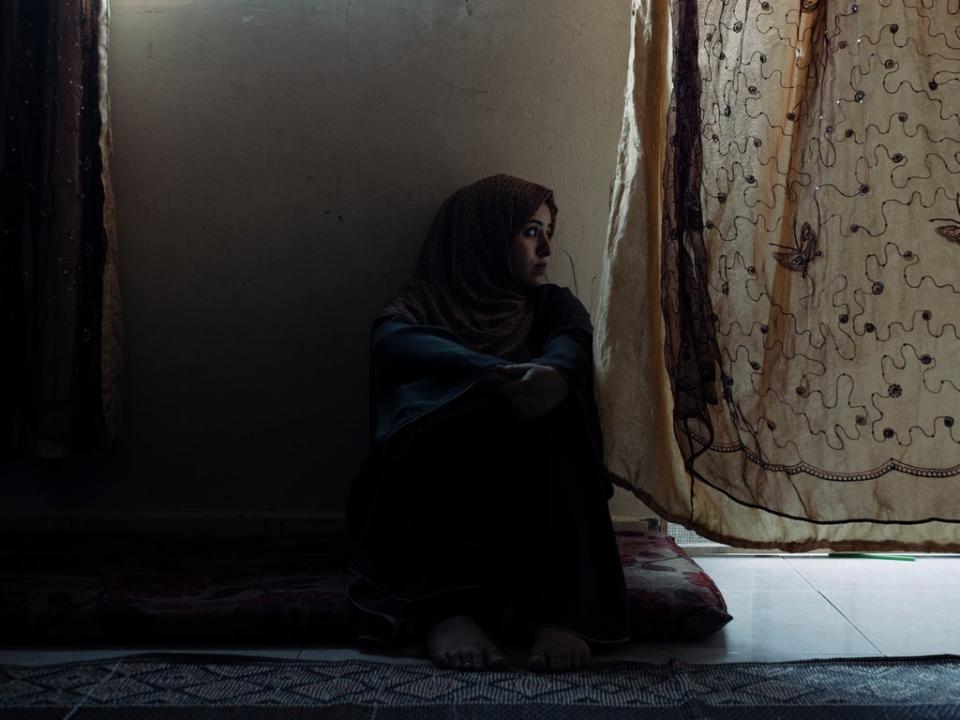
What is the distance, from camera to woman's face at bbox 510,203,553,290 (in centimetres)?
209

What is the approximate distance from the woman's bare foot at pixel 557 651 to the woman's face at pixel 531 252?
81 cm

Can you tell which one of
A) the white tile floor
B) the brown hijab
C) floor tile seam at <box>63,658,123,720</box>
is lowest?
the white tile floor

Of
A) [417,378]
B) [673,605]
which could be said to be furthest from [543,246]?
[673,605]

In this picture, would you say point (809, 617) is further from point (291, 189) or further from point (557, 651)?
point (291, 189)

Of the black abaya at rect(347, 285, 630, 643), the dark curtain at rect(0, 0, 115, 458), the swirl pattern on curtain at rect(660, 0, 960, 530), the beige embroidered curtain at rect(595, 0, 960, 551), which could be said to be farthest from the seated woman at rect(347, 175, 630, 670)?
the dark curtain at rect(0, 0, 115, 458)

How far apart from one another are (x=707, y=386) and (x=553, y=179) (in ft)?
3.06

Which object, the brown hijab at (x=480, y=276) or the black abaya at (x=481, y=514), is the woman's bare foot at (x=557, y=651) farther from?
the brown hijab at (x=480, y=276)

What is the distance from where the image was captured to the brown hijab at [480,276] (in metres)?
2.04

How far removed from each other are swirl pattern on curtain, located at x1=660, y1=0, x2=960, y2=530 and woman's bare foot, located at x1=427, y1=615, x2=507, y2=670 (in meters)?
0.47

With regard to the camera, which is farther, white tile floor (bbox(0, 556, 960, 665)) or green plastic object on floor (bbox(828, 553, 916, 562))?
green plastic object on floor (bbox(828, 553, 916, 562))

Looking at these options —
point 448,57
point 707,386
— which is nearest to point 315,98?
point 448,57

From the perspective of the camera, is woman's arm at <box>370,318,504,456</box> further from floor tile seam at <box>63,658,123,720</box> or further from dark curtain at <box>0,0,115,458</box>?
dark curtain at <box>0,0,115,458</box>

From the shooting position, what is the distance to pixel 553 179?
242cm

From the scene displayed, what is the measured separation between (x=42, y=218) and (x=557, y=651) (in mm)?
1569
